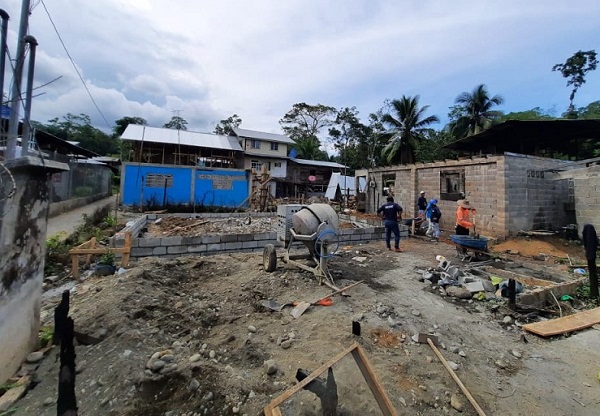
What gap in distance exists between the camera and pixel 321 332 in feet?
12.3

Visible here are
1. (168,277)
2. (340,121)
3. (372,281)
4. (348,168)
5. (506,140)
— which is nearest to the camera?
(168,277)

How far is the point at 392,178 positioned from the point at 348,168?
1620 centimetres

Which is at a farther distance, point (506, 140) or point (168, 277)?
point (506, 140)

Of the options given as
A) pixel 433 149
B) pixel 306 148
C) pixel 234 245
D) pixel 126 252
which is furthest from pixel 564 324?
pixel 306 148

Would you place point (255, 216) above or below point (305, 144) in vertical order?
below

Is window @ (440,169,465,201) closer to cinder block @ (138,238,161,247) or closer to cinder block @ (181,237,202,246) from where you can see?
cinder block @ (181,237,202,246)

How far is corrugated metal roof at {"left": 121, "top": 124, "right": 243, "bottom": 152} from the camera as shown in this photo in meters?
23.3

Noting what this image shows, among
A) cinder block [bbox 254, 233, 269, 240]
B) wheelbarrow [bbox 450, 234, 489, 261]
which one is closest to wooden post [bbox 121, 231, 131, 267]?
cinder block [bbox 254, 233, 269, 240]

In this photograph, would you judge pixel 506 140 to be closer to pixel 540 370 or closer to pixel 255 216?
pixel 255 216

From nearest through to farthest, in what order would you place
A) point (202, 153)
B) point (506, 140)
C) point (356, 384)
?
point (356, 384) < point (506, 140) < point (202, 153)

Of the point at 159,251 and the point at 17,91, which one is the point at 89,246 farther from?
the point at 17,91

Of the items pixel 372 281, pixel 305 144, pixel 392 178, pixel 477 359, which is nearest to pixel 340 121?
pixel 305 144

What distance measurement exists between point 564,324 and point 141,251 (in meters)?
7.81

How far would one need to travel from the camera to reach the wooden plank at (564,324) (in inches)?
160
